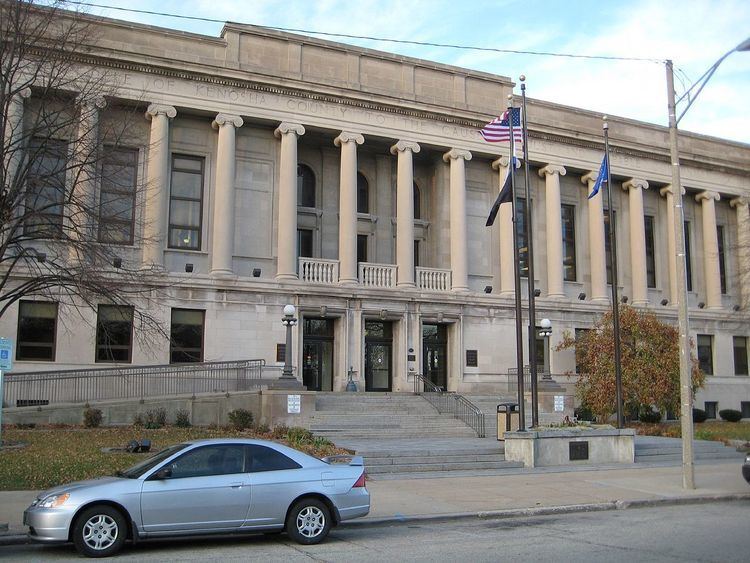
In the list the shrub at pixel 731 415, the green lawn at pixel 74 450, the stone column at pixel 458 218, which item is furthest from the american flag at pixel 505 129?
the shrub at pixel 731 415

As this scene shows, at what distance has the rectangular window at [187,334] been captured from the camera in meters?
31.5

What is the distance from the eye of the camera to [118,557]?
986 centimetres

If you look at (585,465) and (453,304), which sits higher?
(453,304)

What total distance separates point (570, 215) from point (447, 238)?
8.74 meters

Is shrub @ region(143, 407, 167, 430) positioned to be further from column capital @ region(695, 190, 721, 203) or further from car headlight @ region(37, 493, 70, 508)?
column capital @ region(695, 190, 721, 203)

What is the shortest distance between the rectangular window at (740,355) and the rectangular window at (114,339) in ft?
114

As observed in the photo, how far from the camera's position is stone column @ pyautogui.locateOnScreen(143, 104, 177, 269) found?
102 ft

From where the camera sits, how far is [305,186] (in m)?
37.8

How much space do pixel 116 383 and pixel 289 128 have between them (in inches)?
546

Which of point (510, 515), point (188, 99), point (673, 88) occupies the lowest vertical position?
point (510, 515)

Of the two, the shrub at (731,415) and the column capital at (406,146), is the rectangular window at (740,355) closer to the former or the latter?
the shrub at (731,415)

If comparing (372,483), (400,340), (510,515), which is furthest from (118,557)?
(400,340)

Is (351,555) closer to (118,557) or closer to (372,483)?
(118,557)

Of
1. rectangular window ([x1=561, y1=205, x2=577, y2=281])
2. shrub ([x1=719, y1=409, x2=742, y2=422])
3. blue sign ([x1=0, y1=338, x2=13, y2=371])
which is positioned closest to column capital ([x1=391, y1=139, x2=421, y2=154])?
rectangular window ([x1=561, y1=205, x2=577, y2=281])
